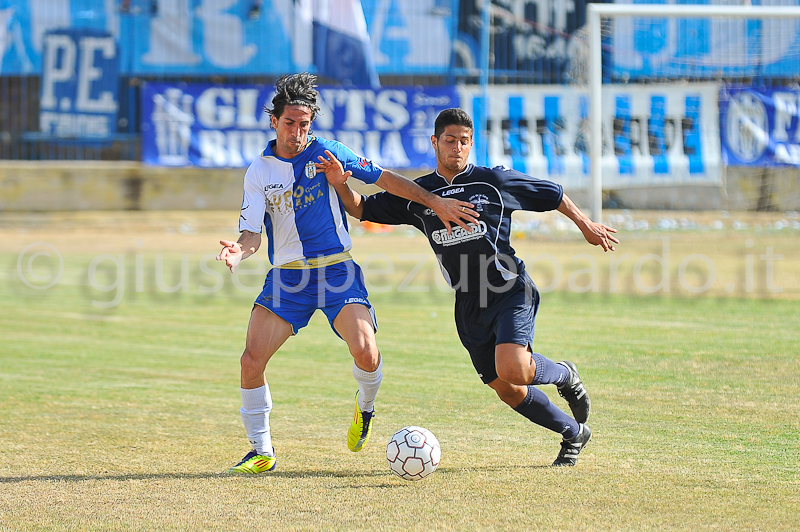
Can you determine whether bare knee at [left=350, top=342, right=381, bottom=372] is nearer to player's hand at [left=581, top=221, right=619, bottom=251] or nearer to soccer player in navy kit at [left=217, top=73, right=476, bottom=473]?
soccer player in navy kit at [left=217, top=73, right=476, bottom=473]

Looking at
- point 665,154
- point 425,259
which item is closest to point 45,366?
point 425,259

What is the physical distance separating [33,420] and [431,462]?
300cm

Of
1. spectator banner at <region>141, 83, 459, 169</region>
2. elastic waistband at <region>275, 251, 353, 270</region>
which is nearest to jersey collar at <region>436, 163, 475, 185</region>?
elastic waistband at <region>275, 251, 353, 270</region>

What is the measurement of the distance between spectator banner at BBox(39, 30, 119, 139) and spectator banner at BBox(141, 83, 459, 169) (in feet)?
2.92

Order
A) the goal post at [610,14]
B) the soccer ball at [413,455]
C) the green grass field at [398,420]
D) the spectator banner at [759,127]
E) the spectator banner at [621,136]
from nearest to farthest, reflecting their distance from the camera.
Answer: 1. the green grass field at [398,420]
2. the soccer ball at [413,455]
3. the goal post at [610,14]
4. the spectator banner at [621,136]
5. the spectator banner at [759,127]

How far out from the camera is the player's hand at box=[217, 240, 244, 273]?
16.7ft

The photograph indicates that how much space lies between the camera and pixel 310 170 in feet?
18.4

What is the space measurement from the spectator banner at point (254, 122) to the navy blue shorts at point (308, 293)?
1625cm

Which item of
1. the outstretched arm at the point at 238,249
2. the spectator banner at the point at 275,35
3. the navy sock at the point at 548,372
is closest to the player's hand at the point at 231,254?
the outstretched arm at the point at 238,249

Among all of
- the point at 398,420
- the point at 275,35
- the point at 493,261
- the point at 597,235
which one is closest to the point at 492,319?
the point at 493,261

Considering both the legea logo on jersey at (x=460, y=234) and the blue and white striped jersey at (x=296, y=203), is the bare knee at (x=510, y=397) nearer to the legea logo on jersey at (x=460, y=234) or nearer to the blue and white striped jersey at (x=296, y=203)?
the legea logo on jersey at (x=460, y=234)

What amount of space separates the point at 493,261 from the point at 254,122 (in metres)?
17.2

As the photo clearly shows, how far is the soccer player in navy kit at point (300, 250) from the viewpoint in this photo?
5359 millimetres

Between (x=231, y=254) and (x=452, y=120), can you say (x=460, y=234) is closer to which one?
(x=452, y=120)
